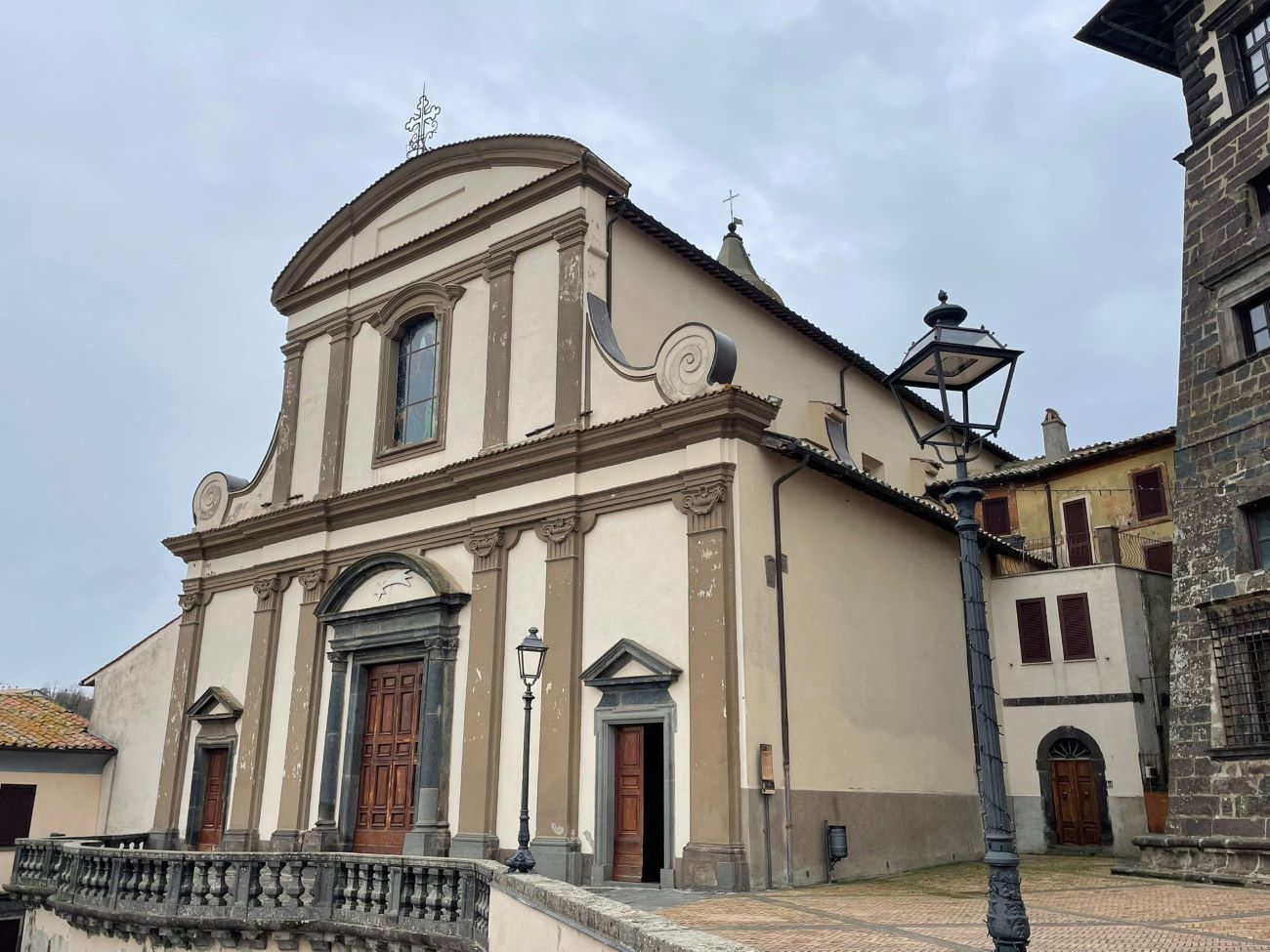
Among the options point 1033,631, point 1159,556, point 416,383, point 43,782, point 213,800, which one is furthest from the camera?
point 1159,556

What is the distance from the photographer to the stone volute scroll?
13.4 meters

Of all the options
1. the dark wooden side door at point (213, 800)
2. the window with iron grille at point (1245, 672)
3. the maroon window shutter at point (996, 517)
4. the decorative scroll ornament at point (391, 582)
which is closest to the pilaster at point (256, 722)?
the dark wooden side door at point (213, 800)

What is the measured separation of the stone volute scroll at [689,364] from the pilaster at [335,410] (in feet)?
22.1

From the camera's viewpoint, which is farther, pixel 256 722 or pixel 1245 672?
pixel 256 722

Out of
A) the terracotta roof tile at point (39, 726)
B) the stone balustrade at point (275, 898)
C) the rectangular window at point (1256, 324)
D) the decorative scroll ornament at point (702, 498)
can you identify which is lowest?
the stone balustrade at point (275, 898)

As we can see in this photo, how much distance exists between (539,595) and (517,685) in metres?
1.33

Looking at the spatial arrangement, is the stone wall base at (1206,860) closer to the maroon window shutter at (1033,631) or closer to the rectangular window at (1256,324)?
the maroon window shutter at (1033,631)

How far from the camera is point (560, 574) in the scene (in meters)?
14.5

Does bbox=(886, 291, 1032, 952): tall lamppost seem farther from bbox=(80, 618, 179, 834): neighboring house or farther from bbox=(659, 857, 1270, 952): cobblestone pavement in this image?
bbox=(80, 618, 179, 834): neighboring house

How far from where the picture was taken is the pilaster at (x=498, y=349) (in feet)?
53.4

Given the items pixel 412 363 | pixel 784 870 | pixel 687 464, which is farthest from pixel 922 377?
pixel 412 363

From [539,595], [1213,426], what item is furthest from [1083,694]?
[539,595]

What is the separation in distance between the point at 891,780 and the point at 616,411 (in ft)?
22.3

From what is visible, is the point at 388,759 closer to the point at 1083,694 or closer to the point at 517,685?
the point at 517,685
